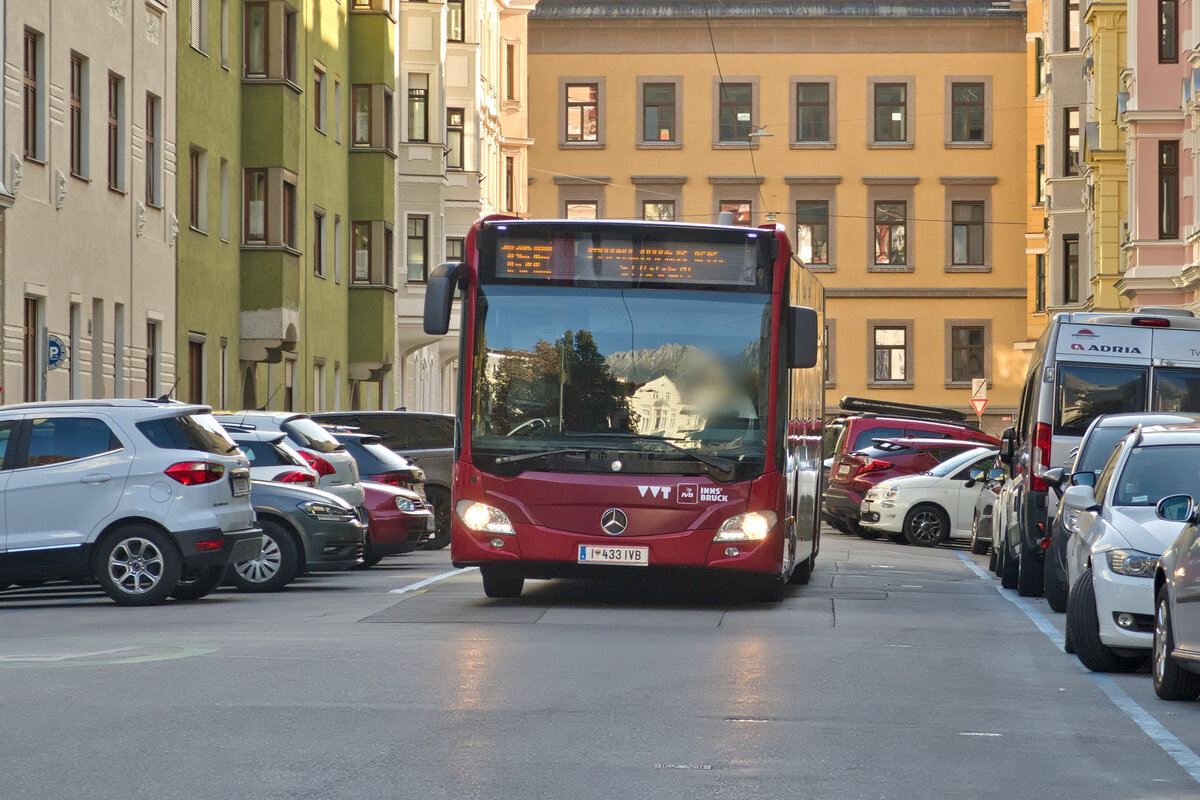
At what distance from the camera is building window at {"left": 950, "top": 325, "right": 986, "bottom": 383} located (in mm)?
70375

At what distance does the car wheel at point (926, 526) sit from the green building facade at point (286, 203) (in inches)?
427

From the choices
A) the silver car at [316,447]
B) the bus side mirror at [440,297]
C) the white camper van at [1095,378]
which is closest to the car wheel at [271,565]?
the silver car at [316,447]

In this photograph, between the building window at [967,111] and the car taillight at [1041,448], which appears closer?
the car taillight at [1041,448]

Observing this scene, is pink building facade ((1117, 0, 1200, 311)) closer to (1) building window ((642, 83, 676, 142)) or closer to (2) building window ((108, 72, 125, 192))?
(2) building window ((108, 72, 125, 192))

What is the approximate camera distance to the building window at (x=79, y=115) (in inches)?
1170

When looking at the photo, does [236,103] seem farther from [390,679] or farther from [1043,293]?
[1043,293]

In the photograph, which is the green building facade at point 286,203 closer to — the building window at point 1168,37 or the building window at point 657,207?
the building window at point 1168,37

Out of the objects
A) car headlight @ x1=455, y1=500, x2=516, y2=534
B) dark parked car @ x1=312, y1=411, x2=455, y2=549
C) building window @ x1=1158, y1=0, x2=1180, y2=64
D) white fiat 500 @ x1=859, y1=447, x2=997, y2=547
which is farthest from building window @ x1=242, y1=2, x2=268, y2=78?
car headlight @ x1=455, y1=500, x2=516, y2=534

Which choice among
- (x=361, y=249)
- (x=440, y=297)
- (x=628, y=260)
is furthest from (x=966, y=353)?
(x=440, y=297)

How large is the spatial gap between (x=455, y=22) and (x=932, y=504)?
26.6 metres

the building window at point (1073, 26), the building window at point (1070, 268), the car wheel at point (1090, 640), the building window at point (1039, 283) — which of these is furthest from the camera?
the building window at point (1039, 283)

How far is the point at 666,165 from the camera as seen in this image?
7131 centimetres

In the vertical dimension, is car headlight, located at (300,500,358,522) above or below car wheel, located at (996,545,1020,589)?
above

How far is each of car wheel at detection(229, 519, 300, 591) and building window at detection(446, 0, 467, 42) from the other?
36.7 metres
